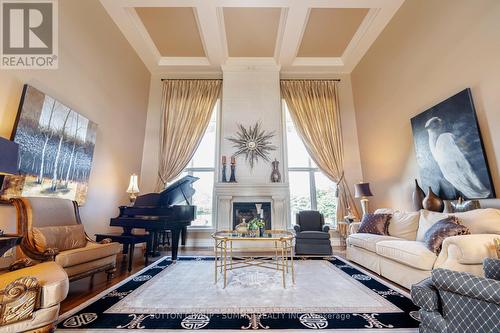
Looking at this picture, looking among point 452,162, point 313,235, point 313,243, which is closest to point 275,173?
point 313,235

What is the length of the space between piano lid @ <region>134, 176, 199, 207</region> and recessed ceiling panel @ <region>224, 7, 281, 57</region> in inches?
142

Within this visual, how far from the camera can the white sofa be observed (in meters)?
2.01

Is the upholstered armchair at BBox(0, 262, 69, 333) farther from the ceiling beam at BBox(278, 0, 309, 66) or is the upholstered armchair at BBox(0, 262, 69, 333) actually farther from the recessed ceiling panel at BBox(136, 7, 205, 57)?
the ceiling beam at BBox(278, 0, 309, 66)

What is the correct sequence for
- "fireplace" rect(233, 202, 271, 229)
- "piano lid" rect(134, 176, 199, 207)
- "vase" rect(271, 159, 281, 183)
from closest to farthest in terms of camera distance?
1. "piano lid" rect(134, 176, 199, 207)
2. "fireplace" rect(233, 202, 271, 229)
3. "vase" rect(271, 159, 281, 183)

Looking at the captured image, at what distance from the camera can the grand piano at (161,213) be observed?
3.54 meters

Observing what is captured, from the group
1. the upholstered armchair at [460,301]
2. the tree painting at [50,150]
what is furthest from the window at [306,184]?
the tree painting at [50,150]

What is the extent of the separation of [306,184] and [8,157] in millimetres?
5427

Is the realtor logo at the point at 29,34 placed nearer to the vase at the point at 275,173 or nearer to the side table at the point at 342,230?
the vase at the point at 275,173

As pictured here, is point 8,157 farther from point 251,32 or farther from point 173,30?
point 251,32

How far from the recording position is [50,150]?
116 inches

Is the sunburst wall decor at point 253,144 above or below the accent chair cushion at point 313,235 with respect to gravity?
above

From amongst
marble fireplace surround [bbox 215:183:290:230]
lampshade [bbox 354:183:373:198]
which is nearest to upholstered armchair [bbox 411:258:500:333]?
lampshade [bbox 354:183:373:198]

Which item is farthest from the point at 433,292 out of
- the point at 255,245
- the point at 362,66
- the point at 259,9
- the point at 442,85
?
the point at 362,66

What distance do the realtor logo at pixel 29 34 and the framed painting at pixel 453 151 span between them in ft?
18.8
